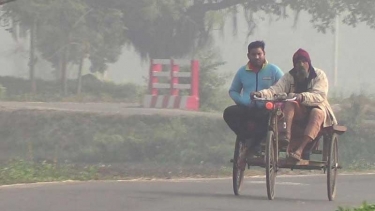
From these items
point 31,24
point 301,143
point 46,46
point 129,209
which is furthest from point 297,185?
point 46,46

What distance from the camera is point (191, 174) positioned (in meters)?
18.8

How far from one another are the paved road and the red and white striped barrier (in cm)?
1801

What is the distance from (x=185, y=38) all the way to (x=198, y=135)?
14.3m

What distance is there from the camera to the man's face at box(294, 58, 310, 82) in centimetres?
1307

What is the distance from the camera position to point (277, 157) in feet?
42.2

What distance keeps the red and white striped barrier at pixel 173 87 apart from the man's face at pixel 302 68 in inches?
823

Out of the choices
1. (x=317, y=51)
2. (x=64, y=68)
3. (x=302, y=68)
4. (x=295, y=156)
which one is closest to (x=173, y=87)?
(x=64, y=68)

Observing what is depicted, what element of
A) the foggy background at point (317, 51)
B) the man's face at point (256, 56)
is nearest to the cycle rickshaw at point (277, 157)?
the man's face at point (256, 56)

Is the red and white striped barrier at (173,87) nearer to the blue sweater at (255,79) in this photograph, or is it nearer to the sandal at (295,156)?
the blue sweater at (255,79)

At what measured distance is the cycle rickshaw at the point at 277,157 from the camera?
12664 mm

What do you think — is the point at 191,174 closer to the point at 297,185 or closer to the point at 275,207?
the point at 297,185

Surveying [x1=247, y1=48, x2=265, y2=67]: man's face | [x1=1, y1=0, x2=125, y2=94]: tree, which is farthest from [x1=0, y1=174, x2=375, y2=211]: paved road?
[x1=1, y1=0, x2=125, y2=94]: tree

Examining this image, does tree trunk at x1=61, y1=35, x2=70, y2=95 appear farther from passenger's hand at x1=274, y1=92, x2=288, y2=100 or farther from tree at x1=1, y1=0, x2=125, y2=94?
passenger's hand at x1=274, y1=92, x2=288, y2=100

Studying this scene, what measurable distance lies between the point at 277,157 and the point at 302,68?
3.53ft
